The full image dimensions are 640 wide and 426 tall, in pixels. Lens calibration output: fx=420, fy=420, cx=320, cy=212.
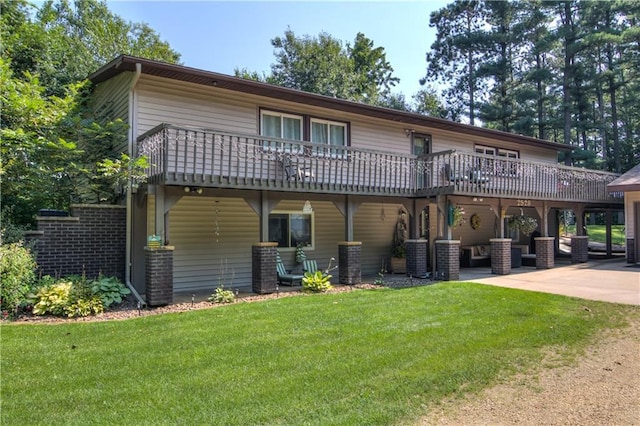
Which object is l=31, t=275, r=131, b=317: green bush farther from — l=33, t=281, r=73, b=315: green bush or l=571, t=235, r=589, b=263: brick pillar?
l=571, t=235, r=589, b=263: brick pillar

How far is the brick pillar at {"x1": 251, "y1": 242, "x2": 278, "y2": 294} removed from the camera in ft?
30.1

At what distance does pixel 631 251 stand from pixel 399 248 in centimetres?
885

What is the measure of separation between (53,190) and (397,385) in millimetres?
8896

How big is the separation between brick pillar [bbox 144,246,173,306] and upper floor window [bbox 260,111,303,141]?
4.53m

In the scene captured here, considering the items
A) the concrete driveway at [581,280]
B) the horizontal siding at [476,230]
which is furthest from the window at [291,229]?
the horizontal siding at [476,230]

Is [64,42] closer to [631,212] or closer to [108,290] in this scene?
[108,290]

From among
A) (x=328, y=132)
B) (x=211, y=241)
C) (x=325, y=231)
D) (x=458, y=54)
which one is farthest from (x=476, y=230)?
(x=458, y=54)

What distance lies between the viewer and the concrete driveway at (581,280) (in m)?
8.90

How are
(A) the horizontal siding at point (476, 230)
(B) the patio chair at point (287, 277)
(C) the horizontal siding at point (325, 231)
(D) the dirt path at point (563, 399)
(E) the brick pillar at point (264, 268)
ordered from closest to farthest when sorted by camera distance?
(D) the dirt path at point (563, 399) < (E) the brick pillar at point (264, 268) < (B) the patio chair at point (287, 277) < (C) the horizontal siding at point (325, 231) < (A) the horizontal siding at point (476, 230)

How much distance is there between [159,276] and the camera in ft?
26.0

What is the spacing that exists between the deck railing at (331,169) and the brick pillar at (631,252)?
2162mm

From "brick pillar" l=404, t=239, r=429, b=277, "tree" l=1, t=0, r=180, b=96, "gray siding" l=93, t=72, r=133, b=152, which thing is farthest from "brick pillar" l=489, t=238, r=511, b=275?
"tree" l=1, t=0, r=180, b=96

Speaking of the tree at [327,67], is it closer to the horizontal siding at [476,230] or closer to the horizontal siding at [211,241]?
the horizontal siding at [476,230]

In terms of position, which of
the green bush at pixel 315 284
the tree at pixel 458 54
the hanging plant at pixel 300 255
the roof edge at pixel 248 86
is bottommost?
the green bush at pixel 315 284
